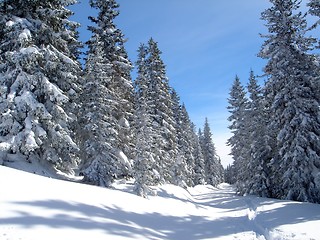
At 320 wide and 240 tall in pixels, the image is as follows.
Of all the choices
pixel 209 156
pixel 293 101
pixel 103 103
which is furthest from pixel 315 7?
pixel 209 156

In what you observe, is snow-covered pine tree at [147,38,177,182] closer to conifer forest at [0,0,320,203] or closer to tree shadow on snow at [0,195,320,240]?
conifer forest at [0,0,320,203]

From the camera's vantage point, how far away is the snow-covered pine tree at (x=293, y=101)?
2064 cm

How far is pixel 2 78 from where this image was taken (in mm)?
16375

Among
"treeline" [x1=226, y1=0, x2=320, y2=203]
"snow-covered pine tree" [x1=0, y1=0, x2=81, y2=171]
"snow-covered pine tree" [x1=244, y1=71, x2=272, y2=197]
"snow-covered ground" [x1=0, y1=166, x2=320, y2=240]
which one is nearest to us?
"snow-covered ground" [x1=0, y1=166, x2=320, y2=240]

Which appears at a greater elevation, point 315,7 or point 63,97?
point 315,7

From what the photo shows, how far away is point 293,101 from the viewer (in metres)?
21.9

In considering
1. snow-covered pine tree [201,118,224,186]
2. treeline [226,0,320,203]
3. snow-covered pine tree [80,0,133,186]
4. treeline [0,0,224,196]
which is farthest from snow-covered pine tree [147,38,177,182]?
snow-covered pine tree [201,118,224,186]

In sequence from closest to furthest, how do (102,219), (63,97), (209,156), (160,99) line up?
(102,219)
(63,97)
(160,99)
(209,156)

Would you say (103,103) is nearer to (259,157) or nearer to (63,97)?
(63,97)

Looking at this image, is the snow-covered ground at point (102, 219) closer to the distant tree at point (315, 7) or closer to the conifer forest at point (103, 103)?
the conifer forest at point (103, 103)

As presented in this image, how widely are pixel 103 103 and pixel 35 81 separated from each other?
18.3ft

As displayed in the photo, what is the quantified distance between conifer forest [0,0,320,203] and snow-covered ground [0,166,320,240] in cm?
429

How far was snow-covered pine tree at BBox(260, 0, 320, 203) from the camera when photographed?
2064 centimetres

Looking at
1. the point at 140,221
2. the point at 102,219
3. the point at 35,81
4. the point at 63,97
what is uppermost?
the point at 35,81
